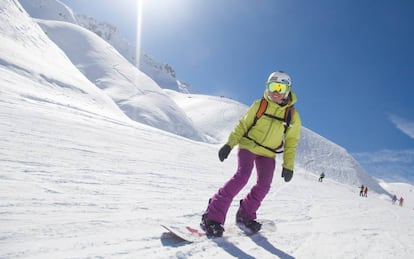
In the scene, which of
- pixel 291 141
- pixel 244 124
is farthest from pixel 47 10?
pixel 291 141

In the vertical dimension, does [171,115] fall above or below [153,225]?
above

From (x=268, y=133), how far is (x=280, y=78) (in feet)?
2.36

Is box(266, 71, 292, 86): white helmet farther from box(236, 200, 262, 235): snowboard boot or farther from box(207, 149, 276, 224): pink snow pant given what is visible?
box(236, 200, 262, 235): snowboard boot

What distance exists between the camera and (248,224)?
15.1ft

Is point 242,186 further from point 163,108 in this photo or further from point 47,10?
point 47,10

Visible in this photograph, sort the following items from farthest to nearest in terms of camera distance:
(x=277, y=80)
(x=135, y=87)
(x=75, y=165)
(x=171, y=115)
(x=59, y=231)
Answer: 1. (x=135, y=87)
2. (x=171, y=115)
3. (x=75, y=165)
4. (x=277, y=80)
5. (x=59, y=231)

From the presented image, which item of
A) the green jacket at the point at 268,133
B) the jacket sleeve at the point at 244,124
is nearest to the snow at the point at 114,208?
the green jacket at the point at 268,133

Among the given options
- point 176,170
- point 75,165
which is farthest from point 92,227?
point 176,170

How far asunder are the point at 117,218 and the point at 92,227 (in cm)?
51

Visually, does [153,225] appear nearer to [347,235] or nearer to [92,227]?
[92,227]

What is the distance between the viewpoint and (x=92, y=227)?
3.44m

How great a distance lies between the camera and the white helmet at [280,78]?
15.0ft

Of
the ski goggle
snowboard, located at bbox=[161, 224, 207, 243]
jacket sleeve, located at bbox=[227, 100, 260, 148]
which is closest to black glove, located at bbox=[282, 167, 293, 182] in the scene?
jacket sleeve, located at bbox=[227, 100, 260, 148]

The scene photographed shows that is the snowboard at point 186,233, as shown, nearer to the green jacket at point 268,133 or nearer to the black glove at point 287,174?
the green jacket at point 268,133
